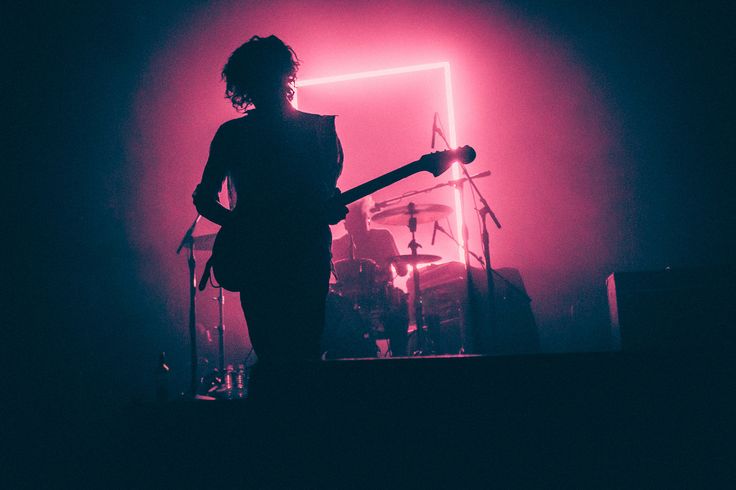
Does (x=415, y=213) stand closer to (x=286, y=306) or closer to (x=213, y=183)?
(x=213, y=183)

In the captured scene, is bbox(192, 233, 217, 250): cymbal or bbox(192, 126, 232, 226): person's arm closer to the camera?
bbox(192, 126, 232, 226): person's arm

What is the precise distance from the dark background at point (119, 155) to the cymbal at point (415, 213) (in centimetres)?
215

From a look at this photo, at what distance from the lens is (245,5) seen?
605 cm

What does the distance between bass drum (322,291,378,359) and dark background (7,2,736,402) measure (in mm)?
1477

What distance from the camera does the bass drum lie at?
12.6ft

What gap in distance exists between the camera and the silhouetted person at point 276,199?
4.86ft

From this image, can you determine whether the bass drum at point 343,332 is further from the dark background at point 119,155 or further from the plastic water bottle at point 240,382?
the dark background at point 119,155

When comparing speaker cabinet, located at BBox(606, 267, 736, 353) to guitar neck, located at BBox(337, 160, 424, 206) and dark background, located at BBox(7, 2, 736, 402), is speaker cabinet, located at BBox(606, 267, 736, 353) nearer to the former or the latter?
guitar neck, located at BBox(337, 160, 424, 206)

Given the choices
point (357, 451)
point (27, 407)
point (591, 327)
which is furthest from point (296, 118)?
point (591, 327)

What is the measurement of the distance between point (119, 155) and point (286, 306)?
3.40 m

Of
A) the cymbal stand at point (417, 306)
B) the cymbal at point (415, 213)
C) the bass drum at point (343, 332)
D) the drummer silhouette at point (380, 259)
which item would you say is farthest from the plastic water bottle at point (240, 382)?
the cymbal at point (415, 213)

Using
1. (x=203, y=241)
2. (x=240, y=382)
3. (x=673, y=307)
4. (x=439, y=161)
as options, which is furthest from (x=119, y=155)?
(x=673, y=307)

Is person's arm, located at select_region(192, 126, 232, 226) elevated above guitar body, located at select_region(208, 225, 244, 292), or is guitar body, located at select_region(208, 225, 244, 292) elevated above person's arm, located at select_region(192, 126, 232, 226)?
person's arm, located at select_region(192, 126, 232, 226)

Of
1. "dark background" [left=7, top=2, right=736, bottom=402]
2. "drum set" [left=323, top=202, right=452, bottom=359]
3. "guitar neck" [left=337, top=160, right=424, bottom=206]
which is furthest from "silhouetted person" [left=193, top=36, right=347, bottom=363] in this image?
"drum set" [left=323, top=202, right=452, bottom=359]
